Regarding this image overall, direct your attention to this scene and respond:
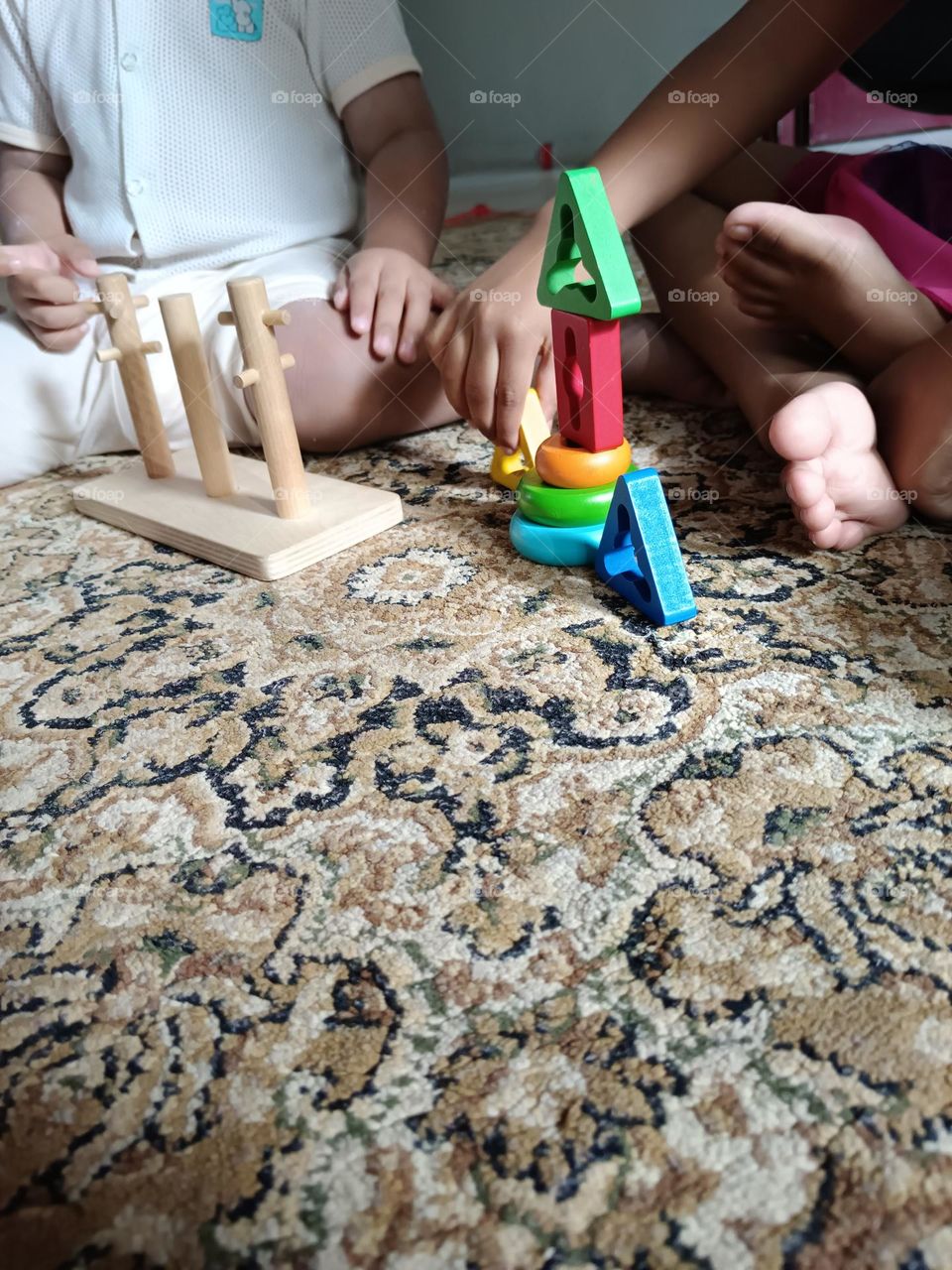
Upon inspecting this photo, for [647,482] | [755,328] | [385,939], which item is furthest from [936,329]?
[385,939]

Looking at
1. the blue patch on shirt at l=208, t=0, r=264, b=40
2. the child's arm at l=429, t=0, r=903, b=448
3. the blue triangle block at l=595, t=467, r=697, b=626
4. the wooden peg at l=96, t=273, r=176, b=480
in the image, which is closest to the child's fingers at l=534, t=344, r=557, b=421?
the child's arm at l=429, t=0, r=903, b=448

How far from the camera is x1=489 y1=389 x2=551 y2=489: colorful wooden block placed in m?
0.81

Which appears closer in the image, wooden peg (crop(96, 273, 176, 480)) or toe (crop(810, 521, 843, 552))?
toe (crop(810, 521, 843, 552))

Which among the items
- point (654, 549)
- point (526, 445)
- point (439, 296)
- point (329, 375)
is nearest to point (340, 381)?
point (329, 375)

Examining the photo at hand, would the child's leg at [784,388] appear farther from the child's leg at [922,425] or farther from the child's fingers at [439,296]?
the child's fingers at [439,296]

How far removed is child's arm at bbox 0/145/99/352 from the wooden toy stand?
4.7 inches

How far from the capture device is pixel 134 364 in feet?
2.84

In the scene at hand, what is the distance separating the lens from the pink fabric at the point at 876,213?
82 centimetres

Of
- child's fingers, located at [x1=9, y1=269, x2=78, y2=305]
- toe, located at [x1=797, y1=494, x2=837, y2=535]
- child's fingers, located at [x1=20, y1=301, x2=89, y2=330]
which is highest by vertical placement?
child's fingers, located at [x1=9, y1=269, x2=78, y2=305]

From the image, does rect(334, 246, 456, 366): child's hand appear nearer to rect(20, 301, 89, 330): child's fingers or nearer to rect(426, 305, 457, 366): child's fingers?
rect(426, 305, 457, 366): child's fingers

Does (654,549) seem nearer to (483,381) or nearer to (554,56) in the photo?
(483,381)

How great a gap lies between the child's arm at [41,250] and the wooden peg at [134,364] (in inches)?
3.2

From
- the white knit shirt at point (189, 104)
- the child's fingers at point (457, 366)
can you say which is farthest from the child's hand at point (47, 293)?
the child's fingers at point (457, 366)

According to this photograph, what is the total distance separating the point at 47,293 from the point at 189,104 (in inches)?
11.0
